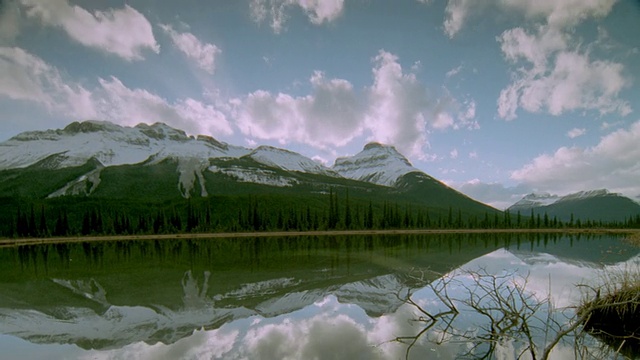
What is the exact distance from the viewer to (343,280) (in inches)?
1006

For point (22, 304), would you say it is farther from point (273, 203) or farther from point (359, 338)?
point (273, 203)

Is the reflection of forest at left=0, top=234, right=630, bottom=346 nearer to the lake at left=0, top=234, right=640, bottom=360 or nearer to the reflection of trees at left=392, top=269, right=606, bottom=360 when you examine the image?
the lake at left=0, top=234, right=640, bottom=360

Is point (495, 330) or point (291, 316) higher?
point (495, 330)

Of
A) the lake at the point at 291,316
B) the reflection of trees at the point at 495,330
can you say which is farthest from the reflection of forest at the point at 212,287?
the reflection of trees at the point at 495,330

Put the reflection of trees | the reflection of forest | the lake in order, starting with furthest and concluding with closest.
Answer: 1. the reflection of forest
2. the lake
3. the reflection of trees

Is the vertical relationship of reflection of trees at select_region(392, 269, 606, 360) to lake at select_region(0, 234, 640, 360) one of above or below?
above

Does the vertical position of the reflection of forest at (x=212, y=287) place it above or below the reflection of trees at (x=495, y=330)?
below

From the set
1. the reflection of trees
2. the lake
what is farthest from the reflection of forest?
the reflection of trees

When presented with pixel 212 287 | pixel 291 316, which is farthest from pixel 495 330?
pixel 212 287

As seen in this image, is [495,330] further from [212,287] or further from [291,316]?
[212,287]

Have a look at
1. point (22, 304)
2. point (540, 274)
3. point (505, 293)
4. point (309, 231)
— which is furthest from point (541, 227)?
point (22, 304)

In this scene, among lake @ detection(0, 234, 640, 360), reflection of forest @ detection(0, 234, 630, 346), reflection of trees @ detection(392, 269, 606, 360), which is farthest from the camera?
reflection of forest @ detection(0, 234, 630, 346)

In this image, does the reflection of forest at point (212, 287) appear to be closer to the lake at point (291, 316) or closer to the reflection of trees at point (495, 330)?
the lake at point (291, 316)

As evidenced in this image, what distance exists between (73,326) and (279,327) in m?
8.75
